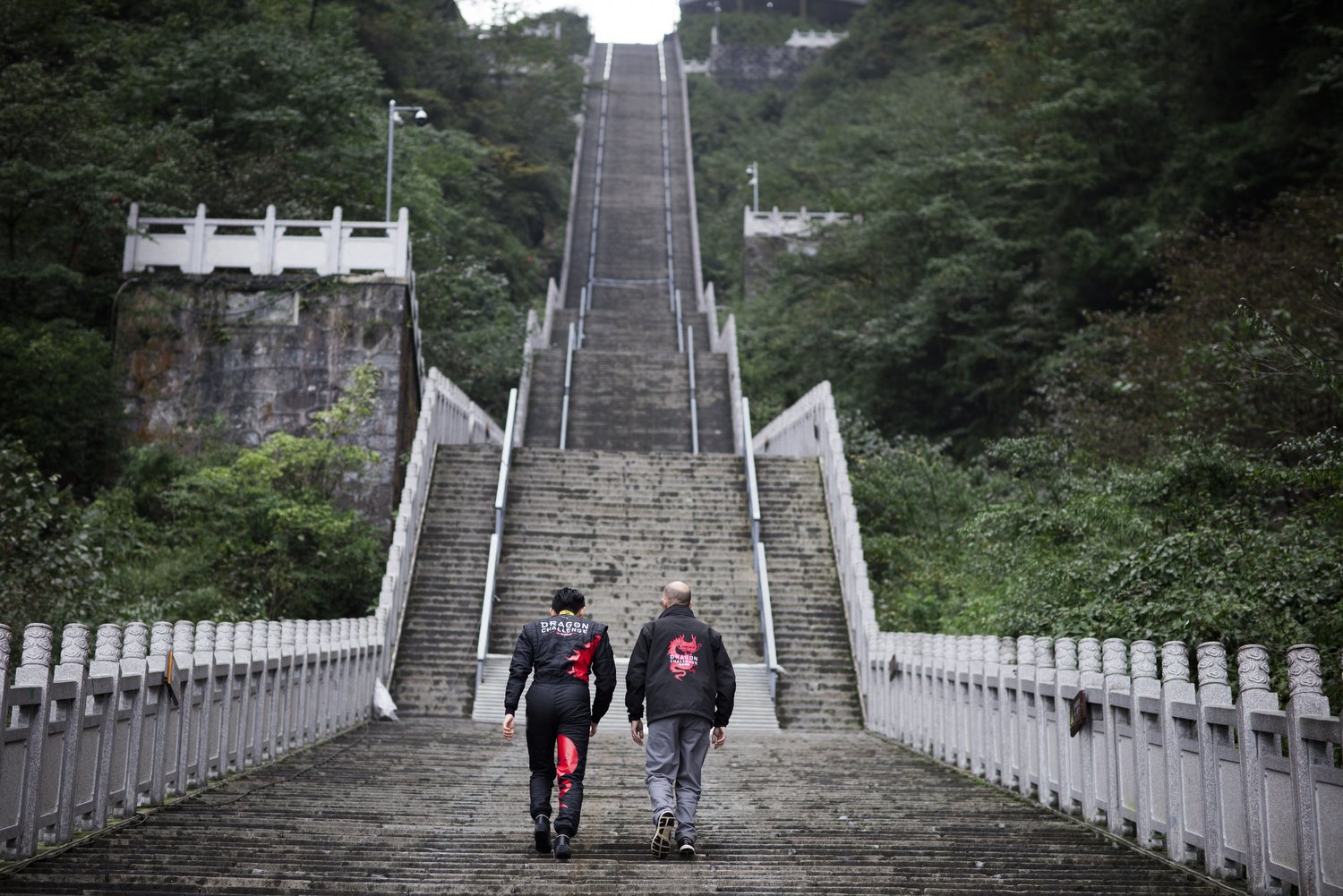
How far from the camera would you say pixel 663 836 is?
22.7 feet

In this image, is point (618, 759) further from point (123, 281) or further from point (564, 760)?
point (123, 281)

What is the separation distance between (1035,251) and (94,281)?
1822 centimetres

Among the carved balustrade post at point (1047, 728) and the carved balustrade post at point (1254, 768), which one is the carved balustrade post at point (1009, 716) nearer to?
the carved balustrade post at point (1047, 728)

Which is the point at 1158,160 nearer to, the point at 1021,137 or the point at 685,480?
the point at 1021,137

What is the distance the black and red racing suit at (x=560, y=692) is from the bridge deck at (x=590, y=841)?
42 cm

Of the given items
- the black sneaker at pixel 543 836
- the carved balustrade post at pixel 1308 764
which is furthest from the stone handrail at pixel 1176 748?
the black sneaker at pixel 543 836

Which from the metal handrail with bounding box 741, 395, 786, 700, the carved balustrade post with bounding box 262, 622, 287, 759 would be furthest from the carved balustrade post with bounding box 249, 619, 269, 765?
the metal handrail with bounding box 741, 395, 786, 700

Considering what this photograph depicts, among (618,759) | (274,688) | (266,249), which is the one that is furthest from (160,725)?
(266,249)

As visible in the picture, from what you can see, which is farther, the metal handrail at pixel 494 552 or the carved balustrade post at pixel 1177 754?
the metal handrail at pixel 494 552

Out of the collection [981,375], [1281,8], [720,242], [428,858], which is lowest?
[428,858]

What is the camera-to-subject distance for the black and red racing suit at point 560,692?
7.38 m

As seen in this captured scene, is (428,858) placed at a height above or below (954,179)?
below

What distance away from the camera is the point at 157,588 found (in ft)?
53.0

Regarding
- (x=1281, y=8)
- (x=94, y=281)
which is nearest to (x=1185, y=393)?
(x=1281, y=8)
